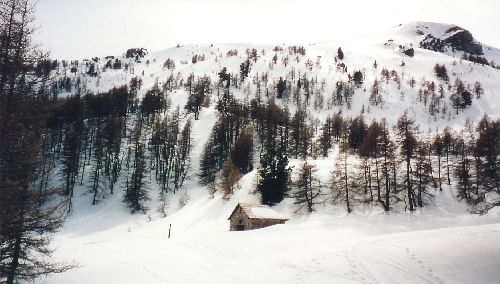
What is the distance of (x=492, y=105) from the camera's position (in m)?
132

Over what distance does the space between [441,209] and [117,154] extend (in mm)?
65427

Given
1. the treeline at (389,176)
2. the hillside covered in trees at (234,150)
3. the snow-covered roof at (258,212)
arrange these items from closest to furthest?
the hillside covered in trees at (234,150) → the snow-covered roof at (258,212) → the treeline at (389,176)

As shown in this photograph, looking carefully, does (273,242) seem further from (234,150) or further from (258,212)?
(234,150)

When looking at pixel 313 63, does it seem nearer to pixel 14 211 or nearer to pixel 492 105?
pixel 492 105

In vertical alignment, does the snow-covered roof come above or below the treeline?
below

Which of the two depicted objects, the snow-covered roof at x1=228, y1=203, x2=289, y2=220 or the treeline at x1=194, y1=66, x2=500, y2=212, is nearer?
the snow-covered roof at x1=228, y1=203, x2=289, y2=220

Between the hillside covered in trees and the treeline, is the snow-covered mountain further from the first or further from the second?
the treeline

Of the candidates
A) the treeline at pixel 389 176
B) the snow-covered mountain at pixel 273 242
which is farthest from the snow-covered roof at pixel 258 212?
the treeline at pixel 389 176

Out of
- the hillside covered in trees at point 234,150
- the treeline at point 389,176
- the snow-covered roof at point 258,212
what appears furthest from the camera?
the treeline at point 389,176

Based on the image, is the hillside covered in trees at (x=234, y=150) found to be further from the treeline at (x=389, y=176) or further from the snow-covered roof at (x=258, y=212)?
the snow-covered roof at (x=258, y=212)

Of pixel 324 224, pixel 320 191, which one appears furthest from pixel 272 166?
pixel 324 224

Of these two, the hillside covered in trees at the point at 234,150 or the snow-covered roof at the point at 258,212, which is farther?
the snow-covered roof at the point at 258,212

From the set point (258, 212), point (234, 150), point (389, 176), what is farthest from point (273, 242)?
point (234, 150)

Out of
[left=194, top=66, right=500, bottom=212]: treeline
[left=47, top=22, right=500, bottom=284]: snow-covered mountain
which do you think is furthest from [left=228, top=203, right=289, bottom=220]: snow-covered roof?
[left=194, top=66, right=500, bottom=212]: treeline
